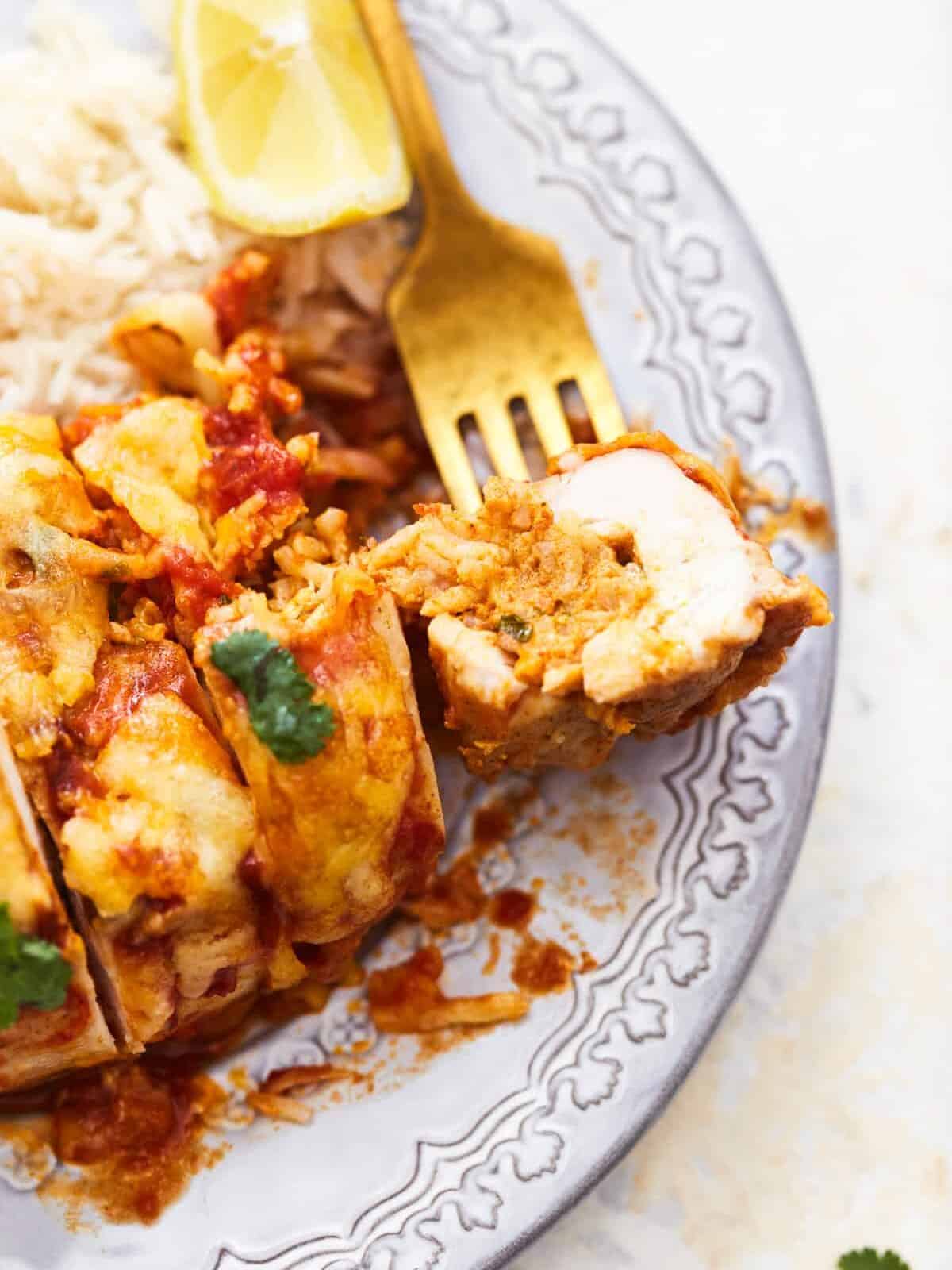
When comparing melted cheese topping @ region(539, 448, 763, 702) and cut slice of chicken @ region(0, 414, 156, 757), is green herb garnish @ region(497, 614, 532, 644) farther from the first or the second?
cut slice of chicken @ region(0, 414, 156, 757)

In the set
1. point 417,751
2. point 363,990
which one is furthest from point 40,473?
point 363,990

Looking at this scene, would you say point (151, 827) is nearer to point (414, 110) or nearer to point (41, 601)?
point (41, 601)

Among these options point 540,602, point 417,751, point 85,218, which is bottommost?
point 417,751

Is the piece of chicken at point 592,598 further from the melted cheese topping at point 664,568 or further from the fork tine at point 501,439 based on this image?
the fork tine at point 501,439

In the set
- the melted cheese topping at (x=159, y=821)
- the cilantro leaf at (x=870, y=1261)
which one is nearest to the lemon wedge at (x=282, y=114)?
the melted cheese topping at (x=159, y=821)

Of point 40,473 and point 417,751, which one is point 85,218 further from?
point 417,751

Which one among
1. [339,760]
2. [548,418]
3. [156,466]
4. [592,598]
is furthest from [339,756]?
[548,418]
